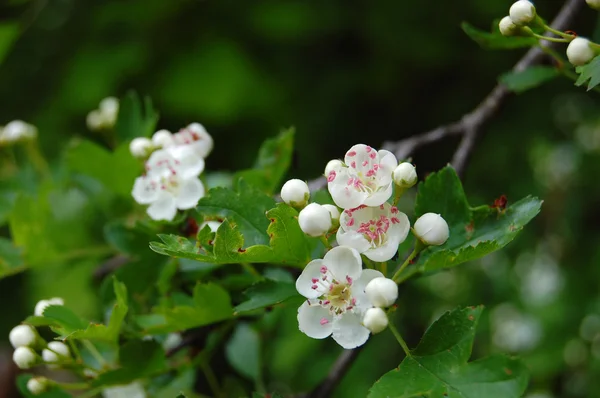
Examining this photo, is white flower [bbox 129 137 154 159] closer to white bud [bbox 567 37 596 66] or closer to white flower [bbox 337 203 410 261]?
white flower [bbox 337 203 410 261]

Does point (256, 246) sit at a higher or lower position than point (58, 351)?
higher

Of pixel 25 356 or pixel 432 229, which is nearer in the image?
pixel 432 229

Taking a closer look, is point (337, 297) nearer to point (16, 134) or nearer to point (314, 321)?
point (314, 321)

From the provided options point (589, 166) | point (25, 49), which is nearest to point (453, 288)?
point (589, 166)

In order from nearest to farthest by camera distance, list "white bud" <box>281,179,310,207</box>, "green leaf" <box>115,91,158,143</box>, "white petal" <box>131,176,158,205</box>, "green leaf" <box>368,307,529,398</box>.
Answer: "green leaf" <box>368,307,529,398</box> → "white bud" <box>281,179,310,207</box> → "white petal" <box>131,176,158,205</box> → "green leaf" <box>115,91,158,143</box>

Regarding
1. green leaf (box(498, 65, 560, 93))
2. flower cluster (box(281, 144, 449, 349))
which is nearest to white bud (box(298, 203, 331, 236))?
flower cluster (box(281, 144, 449, 349))

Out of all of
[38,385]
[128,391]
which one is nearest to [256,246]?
[38,385]
